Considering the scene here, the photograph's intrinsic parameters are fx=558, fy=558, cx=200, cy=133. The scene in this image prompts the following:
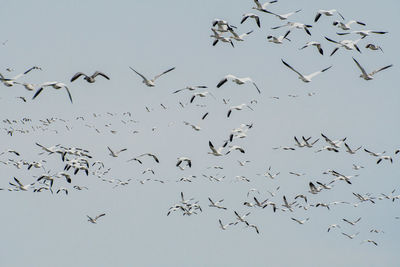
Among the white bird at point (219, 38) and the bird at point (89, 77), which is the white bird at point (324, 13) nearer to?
the white bird at point (219, 38)

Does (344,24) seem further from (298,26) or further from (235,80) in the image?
(235,80)

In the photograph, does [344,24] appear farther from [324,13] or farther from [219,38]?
[219,38]

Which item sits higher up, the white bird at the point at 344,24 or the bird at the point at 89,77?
the bird at the point at 89,77

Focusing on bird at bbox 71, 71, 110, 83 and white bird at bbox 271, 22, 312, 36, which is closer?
bird at bbox 71, 71, 110, 83

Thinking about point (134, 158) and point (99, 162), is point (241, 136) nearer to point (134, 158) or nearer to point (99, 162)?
point (134, 158)

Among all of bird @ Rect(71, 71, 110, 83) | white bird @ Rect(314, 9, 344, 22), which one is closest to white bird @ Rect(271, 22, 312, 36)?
white bird @ Rect(314, 9, 344, 22)

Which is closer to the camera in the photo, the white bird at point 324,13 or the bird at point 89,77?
the bird at point 89,77

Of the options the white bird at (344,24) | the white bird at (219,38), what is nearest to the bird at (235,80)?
the white bird at (219,38)

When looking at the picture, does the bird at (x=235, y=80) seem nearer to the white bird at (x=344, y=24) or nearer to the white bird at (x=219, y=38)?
the white bird at (x=219, y=38)

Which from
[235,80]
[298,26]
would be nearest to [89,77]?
[235,80]

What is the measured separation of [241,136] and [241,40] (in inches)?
336

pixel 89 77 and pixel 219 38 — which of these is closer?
pixel 89 77

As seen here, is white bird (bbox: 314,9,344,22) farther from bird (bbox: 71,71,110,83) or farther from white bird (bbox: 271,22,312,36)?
bird (bbox: 71,71,110,83)

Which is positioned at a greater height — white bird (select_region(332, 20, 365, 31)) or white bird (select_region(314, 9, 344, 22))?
white bird (select_region(314, 9, 344, 22))
